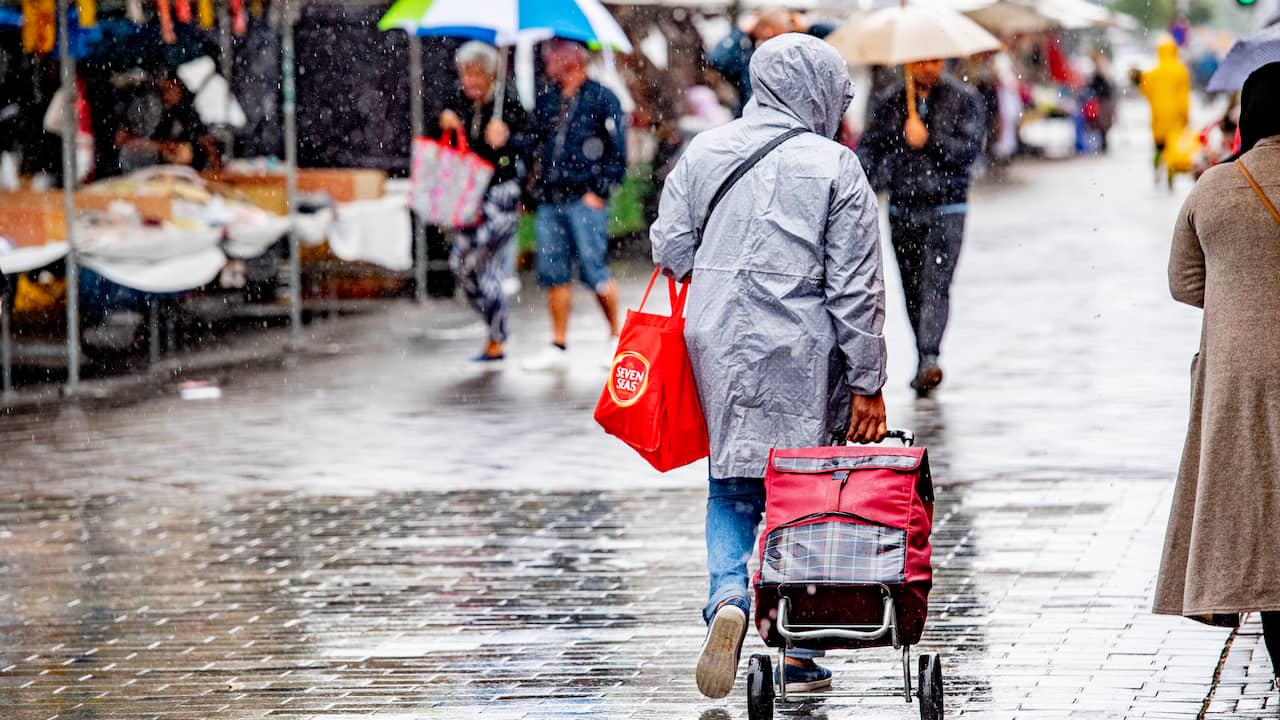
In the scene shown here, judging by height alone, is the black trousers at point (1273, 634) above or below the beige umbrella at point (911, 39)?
below

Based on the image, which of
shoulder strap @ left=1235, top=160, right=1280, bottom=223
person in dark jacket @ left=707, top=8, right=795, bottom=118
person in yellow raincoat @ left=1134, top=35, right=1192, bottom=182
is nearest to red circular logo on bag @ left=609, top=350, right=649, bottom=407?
shoulder strap @ left=1235, top=160, right=1280, bottom=223

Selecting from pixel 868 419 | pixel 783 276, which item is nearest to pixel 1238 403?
pixel 868 419

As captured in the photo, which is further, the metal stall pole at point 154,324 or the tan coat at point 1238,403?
the metal stall pole at point 154,324

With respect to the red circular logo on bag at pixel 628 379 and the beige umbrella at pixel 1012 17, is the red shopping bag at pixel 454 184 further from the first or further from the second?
the beige umbrella at pixel 1012 17

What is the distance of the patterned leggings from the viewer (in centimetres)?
1422

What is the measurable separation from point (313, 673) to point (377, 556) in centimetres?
186

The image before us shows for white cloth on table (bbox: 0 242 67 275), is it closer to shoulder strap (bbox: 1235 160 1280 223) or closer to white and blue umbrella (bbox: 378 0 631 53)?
white and blue umbrella (bbox: 378 0 631 53)

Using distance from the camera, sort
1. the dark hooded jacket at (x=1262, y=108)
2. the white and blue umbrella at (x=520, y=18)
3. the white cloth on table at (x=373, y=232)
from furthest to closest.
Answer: the white cloth on table at (x=373, y=232) → the white and blue umbrella at (x=520, y=18) → the dark hooded jacket at (x=1262, y=108)

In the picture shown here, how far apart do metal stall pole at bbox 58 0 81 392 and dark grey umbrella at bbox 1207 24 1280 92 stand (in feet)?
22.4

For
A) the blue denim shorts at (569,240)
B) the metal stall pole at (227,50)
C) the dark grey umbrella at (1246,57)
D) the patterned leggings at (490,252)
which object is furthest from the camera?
the metal stall pole at (227,50)

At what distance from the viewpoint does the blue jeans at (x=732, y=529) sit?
580cm

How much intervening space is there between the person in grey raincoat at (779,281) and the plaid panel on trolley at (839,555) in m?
0.32

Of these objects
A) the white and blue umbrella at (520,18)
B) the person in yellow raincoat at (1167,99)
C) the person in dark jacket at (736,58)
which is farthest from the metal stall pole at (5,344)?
the person in yellow raincoat at (1167,99)

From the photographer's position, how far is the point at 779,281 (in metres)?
5.62
